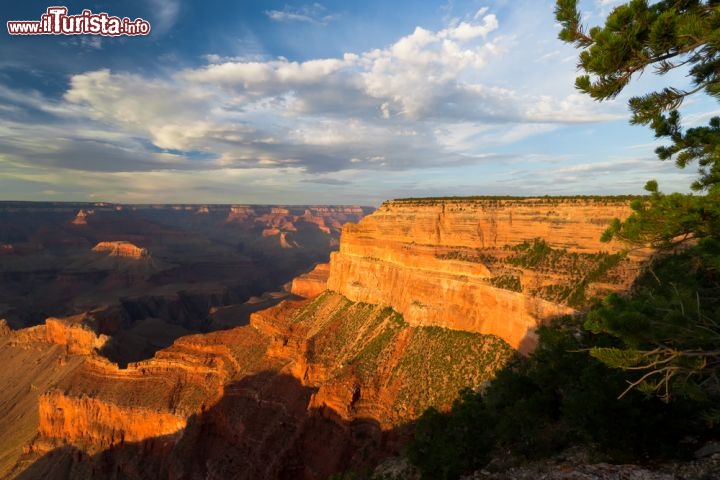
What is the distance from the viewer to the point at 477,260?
4644 cm

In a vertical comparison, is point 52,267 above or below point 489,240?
below

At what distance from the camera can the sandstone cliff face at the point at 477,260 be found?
3959cm

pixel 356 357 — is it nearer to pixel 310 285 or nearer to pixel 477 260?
pixel 477 260

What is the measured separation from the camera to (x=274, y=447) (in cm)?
4312

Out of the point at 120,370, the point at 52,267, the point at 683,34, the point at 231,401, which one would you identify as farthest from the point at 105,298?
the point at 683,34

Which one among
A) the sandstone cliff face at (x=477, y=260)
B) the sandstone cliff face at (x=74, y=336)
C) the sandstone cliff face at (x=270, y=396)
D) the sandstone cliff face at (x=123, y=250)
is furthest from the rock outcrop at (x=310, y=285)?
the sandstone cliff face at (x=477, y=260)

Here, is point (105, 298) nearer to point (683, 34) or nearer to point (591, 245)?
point (591, 245)

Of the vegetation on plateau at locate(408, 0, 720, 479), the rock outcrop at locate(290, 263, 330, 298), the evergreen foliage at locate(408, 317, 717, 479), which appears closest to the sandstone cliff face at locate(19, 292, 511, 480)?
the evergreen foliage at locate(408, 317, 717, 479)

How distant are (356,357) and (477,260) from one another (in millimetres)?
18109

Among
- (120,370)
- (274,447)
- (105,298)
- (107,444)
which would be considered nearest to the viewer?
(274,447)

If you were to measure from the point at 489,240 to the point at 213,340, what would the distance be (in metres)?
41.7

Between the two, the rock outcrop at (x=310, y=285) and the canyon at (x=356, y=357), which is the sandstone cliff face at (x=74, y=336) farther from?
the rock outcrop at (x=310, y=285)

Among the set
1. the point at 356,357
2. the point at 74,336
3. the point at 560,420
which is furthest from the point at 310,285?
the point at 560,420

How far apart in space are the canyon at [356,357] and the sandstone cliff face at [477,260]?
0.52ft
